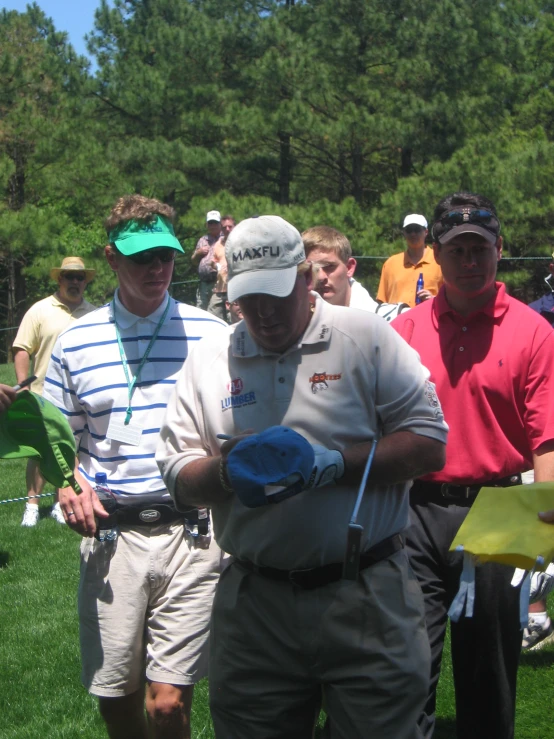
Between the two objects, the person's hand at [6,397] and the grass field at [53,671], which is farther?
the grass field at [53,671]

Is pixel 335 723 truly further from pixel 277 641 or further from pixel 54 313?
pixel 54 313

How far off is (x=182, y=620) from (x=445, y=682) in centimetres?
204

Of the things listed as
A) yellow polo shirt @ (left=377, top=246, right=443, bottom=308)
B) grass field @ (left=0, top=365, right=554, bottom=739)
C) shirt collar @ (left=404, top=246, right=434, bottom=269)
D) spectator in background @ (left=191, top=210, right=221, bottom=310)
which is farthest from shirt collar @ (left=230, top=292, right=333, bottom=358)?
spectator in background @ (left=191, top=210, right=221, bottom=310)

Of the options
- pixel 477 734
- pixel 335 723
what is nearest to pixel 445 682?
pixel 477 734

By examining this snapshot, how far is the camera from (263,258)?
299 centimetres

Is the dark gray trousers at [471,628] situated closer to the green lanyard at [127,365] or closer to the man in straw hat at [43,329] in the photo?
the green lanyard at [127,365]

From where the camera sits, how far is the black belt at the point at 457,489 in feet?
12.5

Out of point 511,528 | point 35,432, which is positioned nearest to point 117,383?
point 35,432

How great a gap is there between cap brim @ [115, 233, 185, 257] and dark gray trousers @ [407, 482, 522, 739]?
1487 millimetres

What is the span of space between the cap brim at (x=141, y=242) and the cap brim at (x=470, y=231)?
1132mm

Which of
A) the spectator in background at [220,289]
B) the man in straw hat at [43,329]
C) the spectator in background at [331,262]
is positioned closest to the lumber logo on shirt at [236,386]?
the spectator in background at [331,262]

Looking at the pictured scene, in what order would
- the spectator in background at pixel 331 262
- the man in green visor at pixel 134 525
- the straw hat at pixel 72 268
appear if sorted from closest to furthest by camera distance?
the man in green visor at pixel 134 525
the spectator in background at pixel 331 262
the straw hat at pixel 72 268

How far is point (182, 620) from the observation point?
388 centimetres

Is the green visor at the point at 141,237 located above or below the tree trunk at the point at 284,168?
below
